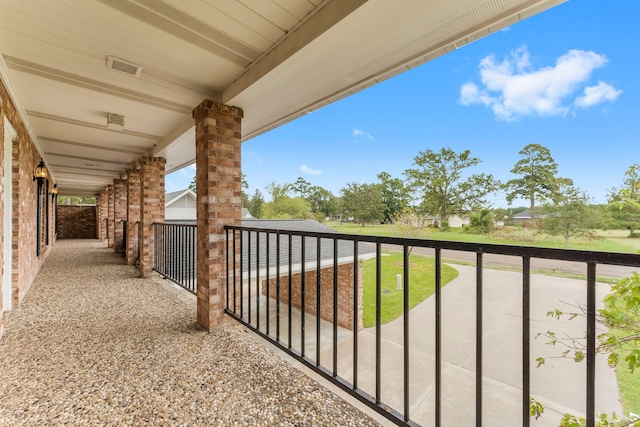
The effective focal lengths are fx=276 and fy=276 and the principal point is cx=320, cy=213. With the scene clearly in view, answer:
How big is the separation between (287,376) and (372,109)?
35.7m

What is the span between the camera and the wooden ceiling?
156 cm

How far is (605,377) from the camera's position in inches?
196

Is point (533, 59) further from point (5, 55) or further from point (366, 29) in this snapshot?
point (5, 55)

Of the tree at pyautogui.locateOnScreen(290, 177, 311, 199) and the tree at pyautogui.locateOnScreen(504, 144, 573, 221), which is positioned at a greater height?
the tree at pyautogui.locateOnScreen(290, 177, 311, 199)

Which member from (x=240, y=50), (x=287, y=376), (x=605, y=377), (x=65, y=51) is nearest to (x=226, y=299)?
(x=287, y=376)

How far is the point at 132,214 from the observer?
570cm

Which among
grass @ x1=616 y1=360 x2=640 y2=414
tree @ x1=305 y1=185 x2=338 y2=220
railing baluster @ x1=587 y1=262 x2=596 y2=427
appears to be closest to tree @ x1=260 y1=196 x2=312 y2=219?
tree @ x1=305 y1=185 x2=338 y2=220

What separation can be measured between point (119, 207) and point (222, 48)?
27.8 feet

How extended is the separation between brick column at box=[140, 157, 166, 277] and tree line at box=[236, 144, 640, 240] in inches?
220

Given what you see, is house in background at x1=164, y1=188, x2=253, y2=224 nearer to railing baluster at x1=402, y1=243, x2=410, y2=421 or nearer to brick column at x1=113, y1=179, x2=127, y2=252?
brick column at x1=113, y1=179, x2=127, y2=252

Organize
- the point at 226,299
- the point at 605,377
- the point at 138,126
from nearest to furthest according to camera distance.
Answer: the point at 226,299 → the point at 138,126 → the point at 605,377

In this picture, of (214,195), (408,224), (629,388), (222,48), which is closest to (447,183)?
(408,224)

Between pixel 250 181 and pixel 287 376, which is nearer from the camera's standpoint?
pixel 287 376

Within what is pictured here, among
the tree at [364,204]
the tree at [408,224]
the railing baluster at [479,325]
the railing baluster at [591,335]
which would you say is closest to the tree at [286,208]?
the tree at [364,204]
